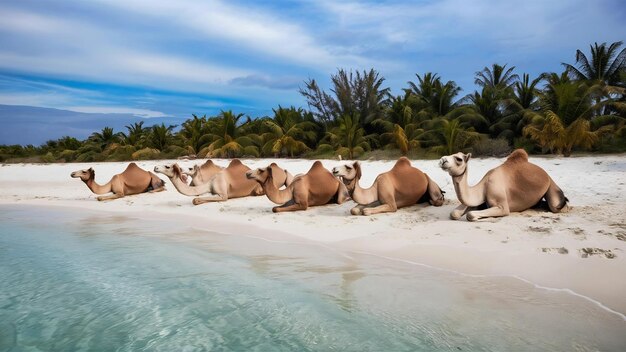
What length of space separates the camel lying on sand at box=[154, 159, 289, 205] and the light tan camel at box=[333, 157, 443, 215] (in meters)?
3.13

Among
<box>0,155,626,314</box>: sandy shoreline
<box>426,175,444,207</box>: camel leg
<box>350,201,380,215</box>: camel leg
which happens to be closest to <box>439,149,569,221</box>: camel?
<box>0,155,626,314</box>: sandy shoreline

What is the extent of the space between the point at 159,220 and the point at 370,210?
452cm

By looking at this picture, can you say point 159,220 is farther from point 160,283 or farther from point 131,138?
point 131,138

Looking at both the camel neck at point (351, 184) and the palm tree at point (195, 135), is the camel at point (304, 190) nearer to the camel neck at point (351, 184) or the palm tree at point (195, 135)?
the camel neck at point (351, 184)

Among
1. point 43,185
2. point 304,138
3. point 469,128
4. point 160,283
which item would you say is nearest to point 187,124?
point 304,138

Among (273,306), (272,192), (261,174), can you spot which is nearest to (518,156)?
(272,192)

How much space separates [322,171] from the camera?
9.89 metres

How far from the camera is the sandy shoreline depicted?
15.6 feet

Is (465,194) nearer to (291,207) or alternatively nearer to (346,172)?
(346,172)

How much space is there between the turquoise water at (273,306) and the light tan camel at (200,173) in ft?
19.1

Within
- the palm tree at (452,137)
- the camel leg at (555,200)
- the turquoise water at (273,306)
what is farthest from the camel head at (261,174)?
the palm tree at (452,137)

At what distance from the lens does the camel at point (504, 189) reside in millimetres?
7000

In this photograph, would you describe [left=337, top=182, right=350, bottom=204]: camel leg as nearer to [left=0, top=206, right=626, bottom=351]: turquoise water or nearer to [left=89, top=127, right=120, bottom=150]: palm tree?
[left=0, top=206, right=626, bottom=351]: turquoise water

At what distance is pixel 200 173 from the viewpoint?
1246 cm
